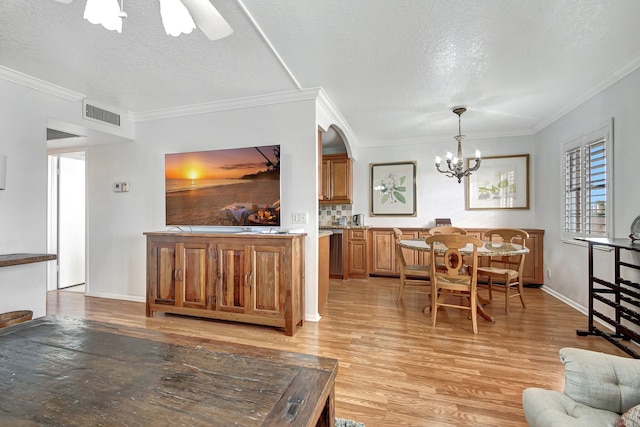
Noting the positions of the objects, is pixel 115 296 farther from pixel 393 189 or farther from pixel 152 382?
pixel 393 189

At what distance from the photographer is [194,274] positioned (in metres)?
2.99

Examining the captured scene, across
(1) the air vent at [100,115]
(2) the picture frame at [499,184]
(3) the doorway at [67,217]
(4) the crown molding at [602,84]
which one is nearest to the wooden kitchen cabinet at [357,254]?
(2) the picture frame at [499,184]

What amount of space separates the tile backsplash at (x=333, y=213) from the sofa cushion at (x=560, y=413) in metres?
4.29

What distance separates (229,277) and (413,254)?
3.18 meters

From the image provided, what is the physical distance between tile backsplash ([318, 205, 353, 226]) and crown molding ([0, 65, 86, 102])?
3921 millimetres

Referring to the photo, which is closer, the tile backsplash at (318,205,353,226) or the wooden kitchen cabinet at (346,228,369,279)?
the wooden kitchen cabinet at (346,228,369,279)

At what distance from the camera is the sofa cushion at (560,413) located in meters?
1.04

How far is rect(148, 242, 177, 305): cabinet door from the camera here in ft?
10.0

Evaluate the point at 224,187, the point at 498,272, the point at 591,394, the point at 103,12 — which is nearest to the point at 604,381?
the point at 591,394

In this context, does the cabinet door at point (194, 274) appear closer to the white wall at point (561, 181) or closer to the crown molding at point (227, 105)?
the crown molding at point (227, 105)

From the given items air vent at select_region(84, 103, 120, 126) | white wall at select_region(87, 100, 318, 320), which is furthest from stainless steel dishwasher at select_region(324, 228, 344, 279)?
air vent at select_region(84, 103, 120, 126)

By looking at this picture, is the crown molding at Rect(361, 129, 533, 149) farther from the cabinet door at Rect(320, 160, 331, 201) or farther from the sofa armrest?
the sofa armrest

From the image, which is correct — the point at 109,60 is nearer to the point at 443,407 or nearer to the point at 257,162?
the point at 257,162

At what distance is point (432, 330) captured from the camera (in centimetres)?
278
